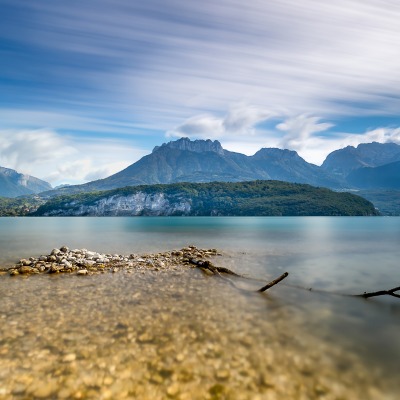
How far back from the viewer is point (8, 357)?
34.6ft

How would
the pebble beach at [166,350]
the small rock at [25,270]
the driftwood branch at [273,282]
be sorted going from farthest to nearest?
the small rock at [25,270] < the driftwood branch at [273,282] < the pebble beach at [166,350]

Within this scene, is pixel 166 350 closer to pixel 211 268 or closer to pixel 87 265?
pixel 211 268

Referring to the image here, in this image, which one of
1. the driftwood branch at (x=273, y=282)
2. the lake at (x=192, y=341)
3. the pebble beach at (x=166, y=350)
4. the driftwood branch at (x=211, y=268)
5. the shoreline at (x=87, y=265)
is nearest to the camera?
the pebble beach at (x=166, y=350)

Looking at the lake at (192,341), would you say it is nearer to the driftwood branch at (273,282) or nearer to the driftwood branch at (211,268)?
the driftwood branch at (273,282)

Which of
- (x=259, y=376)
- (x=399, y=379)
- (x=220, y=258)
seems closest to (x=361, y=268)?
(x=220, y=258)

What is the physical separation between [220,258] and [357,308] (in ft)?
68.2

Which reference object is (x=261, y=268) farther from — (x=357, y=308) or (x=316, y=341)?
(x=316, y=341)

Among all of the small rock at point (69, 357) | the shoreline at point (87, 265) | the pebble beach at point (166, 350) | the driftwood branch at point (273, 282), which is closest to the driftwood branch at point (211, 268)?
the shoreline at point (87, 265)

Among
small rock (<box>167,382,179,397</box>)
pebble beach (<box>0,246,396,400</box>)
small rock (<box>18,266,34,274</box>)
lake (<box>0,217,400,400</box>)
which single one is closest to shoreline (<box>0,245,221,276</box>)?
small rock (<box>18,266,34,274</box>)

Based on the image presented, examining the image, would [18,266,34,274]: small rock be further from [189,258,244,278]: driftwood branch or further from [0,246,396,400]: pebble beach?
[189,258,244,278]: driftwood branch

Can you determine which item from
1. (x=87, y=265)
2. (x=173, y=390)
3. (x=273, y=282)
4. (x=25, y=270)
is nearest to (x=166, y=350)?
(x=173, y=390)

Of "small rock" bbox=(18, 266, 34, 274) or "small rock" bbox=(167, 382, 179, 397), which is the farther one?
"small rock" bbox=(18, 266, 34, 274)

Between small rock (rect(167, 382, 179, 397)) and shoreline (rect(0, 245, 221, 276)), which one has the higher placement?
small rock (rect(167, 382, 179, 397))

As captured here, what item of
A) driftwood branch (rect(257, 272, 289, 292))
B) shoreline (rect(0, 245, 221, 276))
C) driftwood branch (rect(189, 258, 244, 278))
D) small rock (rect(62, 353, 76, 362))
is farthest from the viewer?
driftwood branch (rect(189, 258, 244, 278))
